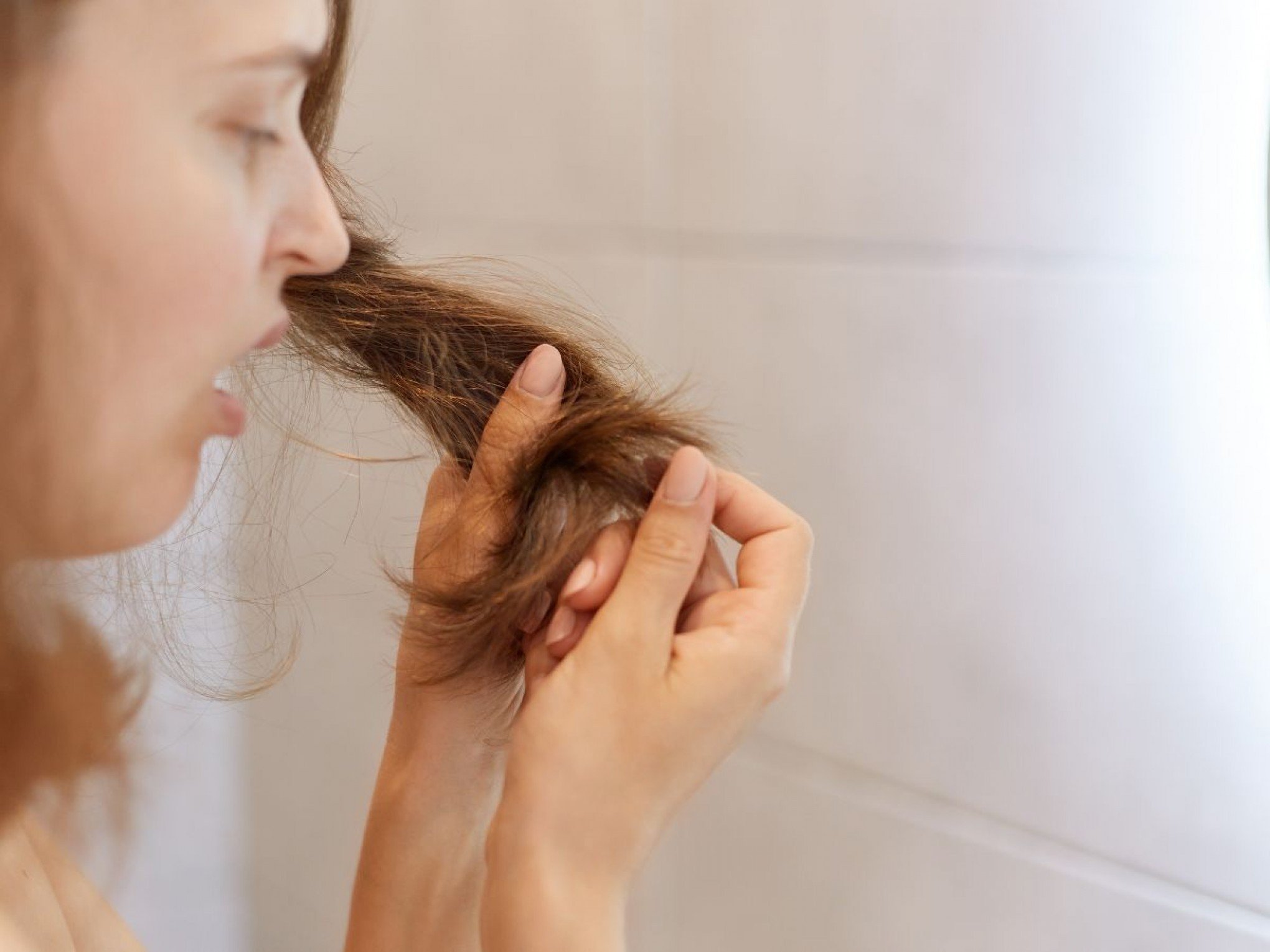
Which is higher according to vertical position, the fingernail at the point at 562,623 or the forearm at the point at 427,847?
the fingernail at the point at 562,623

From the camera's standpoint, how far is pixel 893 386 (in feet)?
2.42

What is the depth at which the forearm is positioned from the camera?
596 mm

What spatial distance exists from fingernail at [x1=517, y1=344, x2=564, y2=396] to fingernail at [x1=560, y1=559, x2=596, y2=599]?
0.08 meters

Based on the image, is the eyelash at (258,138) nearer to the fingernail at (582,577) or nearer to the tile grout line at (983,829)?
the fingernail at (582,577)

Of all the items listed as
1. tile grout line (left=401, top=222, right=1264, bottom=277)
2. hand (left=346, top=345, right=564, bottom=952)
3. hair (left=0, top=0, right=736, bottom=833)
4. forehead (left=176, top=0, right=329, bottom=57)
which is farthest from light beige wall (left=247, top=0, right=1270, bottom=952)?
forehead (left=176, top=0, right=329, bottom=57)

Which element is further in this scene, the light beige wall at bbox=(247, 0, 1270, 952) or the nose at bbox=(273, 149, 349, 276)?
the light beige wall at bbox=(247, 0, 1270, 952)

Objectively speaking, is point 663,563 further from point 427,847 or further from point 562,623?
point 427,847

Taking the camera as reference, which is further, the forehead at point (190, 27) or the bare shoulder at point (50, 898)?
the bare shoulder at point (50, 898)

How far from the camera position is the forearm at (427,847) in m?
0.60

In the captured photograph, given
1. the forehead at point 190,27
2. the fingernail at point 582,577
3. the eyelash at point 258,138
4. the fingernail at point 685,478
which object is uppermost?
the forehead at point 190,27

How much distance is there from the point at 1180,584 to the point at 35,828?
597 millimetres

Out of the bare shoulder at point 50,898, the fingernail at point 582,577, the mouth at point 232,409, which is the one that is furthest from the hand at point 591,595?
the bare shoulder at point 50,898

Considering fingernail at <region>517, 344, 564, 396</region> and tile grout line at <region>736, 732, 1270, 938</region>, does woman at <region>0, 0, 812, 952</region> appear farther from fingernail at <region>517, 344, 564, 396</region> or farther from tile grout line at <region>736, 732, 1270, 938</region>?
tile grout line at <region>736, 732, 1270, 938</region>

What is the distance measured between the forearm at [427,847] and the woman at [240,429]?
6 cm
